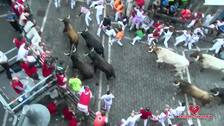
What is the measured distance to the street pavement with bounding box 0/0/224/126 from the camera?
2244cm

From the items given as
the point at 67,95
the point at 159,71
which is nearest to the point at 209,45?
the point at 159,71

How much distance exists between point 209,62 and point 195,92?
7.82 ft

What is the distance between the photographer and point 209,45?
26.0 m

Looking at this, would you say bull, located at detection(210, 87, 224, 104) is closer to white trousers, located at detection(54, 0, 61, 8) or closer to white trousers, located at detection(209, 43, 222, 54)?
white trousers, located at detection(209, 43, 222, 54)

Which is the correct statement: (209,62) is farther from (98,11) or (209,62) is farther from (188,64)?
(98,11)

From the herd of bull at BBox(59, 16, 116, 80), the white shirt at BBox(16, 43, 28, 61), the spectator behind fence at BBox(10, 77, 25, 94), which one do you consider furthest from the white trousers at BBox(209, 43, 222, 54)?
the spectator behind fence at BBox(10, 77, 25, 94)

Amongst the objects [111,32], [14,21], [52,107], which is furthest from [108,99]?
[14,21]

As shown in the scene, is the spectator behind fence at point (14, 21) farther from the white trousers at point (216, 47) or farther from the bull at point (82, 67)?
the white trousers at point (216, 47)

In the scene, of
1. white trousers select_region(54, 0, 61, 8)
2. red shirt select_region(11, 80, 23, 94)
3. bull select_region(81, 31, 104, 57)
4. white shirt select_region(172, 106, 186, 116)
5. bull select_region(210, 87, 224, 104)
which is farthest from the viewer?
white trousers select_region(54, 0, 61, 8)

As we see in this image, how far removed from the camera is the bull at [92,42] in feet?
76.0

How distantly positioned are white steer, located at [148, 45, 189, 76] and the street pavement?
2.61 ft

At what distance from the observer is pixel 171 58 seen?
2314 cm

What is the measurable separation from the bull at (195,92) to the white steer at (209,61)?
6.34 feet

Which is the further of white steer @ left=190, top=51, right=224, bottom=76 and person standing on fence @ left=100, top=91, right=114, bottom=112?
white steer @ left=190, top=51, right=224, bottom=76
